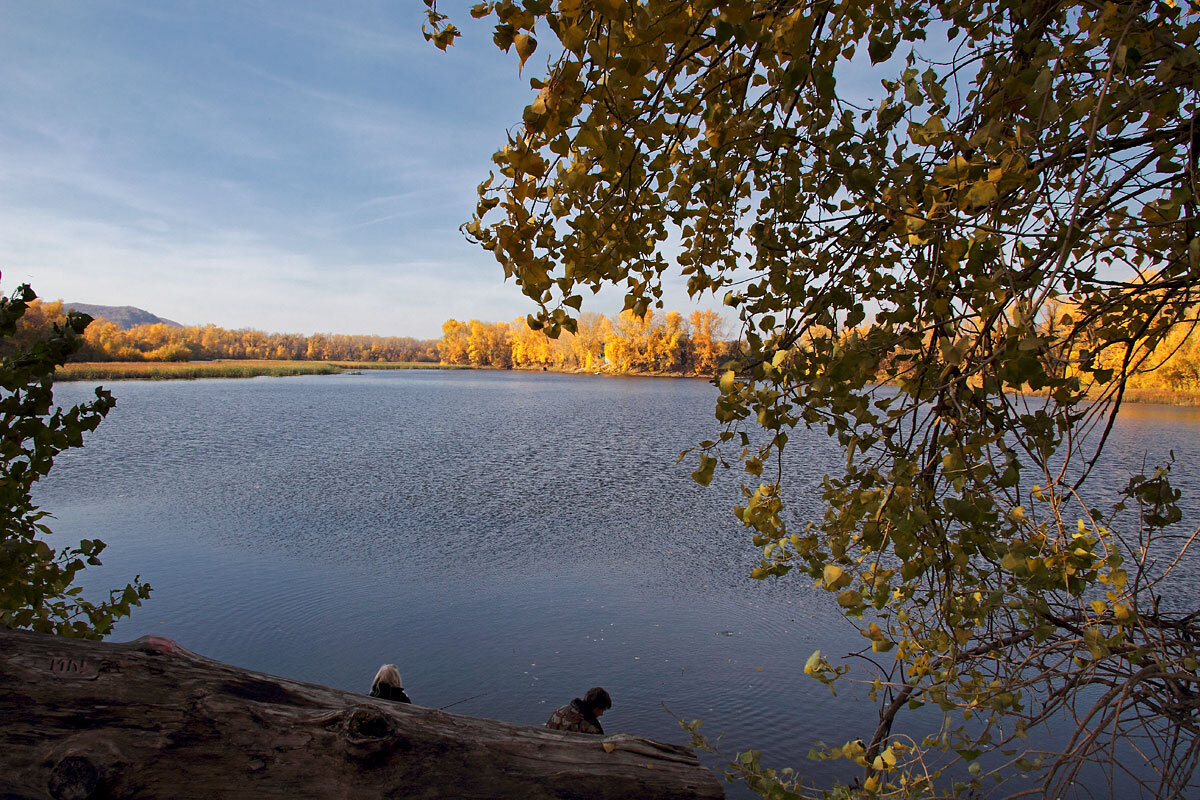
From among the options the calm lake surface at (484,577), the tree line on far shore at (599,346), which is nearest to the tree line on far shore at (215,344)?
the tree line on far shore at (599,346)

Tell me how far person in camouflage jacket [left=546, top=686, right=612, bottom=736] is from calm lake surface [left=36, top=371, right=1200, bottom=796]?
1.21 meters

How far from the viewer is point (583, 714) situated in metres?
5.15

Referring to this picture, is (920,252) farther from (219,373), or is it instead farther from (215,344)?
(215,344)

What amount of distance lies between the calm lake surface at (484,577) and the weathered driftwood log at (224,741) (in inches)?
164

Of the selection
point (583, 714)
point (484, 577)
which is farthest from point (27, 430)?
point (484, 577)

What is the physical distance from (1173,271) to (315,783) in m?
3.48

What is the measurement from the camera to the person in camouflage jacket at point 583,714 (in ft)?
16.7

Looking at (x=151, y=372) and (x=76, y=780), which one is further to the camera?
(x=151, y=372)

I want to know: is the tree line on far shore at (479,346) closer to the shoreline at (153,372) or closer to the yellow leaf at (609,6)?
the shoreline at (153,372)

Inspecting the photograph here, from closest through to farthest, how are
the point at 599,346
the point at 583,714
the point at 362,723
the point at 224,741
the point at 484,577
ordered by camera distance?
the point at 224,741, the point at 362,723, the point at 583,714, the point at 484,577, the point at 599,346

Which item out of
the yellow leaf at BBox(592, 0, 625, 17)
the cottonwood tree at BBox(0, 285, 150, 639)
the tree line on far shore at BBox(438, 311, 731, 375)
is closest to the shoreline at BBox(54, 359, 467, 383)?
the tree line on far shore at BBox(438, 311, 731, 375)

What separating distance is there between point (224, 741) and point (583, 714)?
11.5 ft

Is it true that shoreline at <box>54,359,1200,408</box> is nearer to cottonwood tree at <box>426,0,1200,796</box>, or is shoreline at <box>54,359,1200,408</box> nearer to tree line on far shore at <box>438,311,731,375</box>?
tree line on far shore at <box>438,311,731,375</box>

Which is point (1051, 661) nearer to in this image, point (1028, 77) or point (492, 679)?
point (492, 679)
